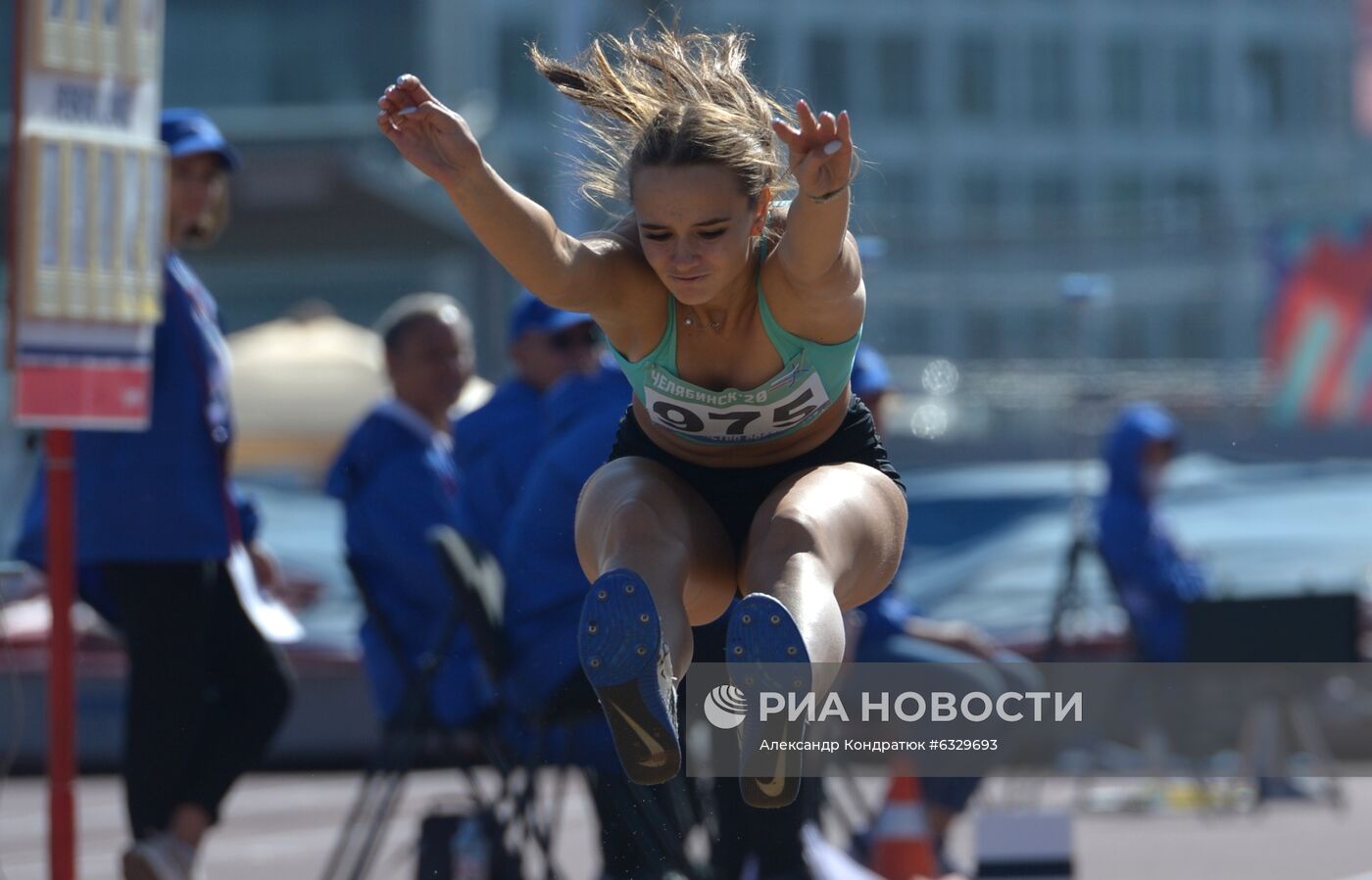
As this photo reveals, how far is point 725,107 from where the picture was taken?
3674 millimetres

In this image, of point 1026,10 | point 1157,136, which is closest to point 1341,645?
point 1026,10

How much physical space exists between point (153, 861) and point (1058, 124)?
28.3 meters

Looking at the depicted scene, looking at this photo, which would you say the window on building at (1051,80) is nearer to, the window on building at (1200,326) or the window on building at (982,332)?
the window on building at (1200,326)

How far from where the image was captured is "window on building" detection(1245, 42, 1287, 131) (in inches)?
1115

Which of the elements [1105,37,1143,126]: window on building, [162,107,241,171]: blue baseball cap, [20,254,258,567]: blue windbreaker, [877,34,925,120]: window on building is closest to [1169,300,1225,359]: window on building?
[162,107,241,171]: blue baseball cap

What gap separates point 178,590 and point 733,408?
6.14 ft

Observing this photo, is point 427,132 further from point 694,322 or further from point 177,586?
point 177,586

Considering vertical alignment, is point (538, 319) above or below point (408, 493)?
above

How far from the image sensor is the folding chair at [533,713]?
15.4 ft

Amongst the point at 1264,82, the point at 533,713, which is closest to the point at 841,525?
the point at 533,713

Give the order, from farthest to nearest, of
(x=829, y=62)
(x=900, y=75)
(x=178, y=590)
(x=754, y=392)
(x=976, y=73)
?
(x=829, y=62) < (x=900, y=75) < (x=976, y=73) < (x=178, y=590) < (x=754, y=392)

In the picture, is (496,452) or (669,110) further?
(496,452)

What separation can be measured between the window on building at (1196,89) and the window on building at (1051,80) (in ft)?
5.30

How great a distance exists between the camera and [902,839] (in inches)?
211
